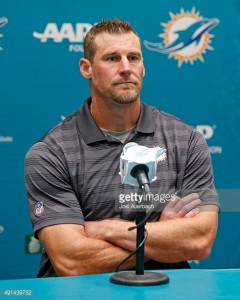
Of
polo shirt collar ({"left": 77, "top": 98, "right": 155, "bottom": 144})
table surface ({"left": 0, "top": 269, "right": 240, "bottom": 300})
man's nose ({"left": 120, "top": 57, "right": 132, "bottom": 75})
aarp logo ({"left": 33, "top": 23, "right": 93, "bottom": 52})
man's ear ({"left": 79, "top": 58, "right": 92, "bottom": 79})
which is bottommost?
table surface ({"left": 0, "top": 269, "right": 240, "bottom": 300})

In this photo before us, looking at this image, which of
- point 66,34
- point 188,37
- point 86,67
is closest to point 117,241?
point 86,67

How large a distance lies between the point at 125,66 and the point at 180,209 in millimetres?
577

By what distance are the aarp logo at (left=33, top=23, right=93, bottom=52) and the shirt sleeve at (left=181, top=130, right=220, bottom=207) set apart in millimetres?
1060

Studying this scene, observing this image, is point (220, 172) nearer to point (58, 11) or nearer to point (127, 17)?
point (127, 17)

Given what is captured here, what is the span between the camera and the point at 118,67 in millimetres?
2410

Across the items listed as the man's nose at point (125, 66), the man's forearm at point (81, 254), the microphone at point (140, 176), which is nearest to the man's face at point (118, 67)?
the man's nose at point (125, 66)

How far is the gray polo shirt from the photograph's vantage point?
224 centimetres

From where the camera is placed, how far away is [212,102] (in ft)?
11.1

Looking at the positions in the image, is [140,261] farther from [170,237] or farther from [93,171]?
[93,171]

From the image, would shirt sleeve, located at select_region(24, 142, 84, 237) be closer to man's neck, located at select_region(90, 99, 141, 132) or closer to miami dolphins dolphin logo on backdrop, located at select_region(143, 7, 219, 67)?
man's neck, located at select_region(90, 99, 141, 132)

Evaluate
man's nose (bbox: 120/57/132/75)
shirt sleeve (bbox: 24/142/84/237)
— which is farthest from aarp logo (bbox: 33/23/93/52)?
shirt sleeve (bbox: 24/142/84/237)

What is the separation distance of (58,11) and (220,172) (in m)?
1.18

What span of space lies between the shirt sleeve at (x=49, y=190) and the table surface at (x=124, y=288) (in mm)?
615

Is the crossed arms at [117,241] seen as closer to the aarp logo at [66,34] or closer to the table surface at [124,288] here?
the table surface at [124,288]
